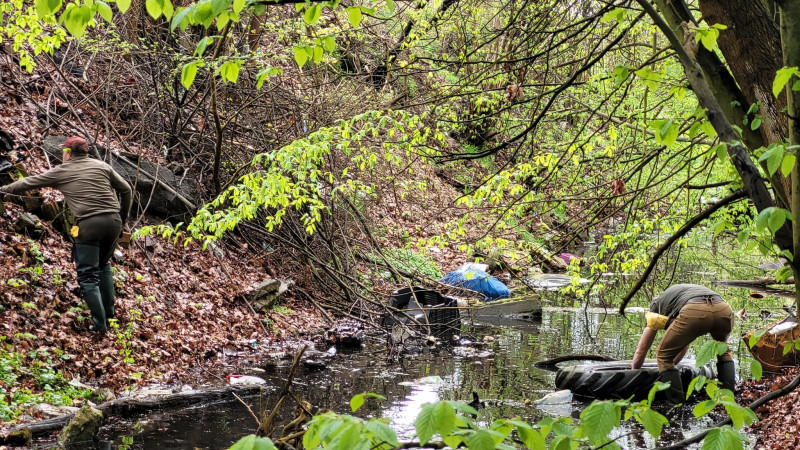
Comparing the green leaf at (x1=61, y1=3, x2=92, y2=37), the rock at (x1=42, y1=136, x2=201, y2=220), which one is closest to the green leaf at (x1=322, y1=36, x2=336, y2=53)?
the green leaf at (x1=61, y1=3, x2=92, y2=37)

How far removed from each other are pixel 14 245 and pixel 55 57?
569 centimetres

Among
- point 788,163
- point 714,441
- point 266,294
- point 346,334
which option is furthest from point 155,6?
point 266,294

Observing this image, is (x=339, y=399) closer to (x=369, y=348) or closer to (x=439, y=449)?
(x=369, y=348)

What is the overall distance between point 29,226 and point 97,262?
1547 millimetres

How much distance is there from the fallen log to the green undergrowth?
316 mm

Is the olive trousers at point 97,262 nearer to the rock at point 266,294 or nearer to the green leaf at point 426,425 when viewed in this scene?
the rock at point 266,294

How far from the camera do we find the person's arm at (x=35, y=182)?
7555 millimetres

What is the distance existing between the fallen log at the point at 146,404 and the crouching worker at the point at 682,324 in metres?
4.75

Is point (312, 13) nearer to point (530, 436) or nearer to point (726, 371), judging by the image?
point (530, 436)

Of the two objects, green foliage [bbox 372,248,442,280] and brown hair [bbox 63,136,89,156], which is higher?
brown hair [bbox 63,136,89,156]

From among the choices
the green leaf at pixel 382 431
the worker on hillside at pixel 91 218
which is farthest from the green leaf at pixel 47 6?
the worker on hillside at pixel 91 218

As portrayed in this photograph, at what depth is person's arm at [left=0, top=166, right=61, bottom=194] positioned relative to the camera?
24.8 ft

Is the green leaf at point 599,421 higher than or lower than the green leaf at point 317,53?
lower

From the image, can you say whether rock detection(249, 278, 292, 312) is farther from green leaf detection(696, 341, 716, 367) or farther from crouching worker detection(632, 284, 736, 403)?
green leaf detection(696, 341, 716, 367)
